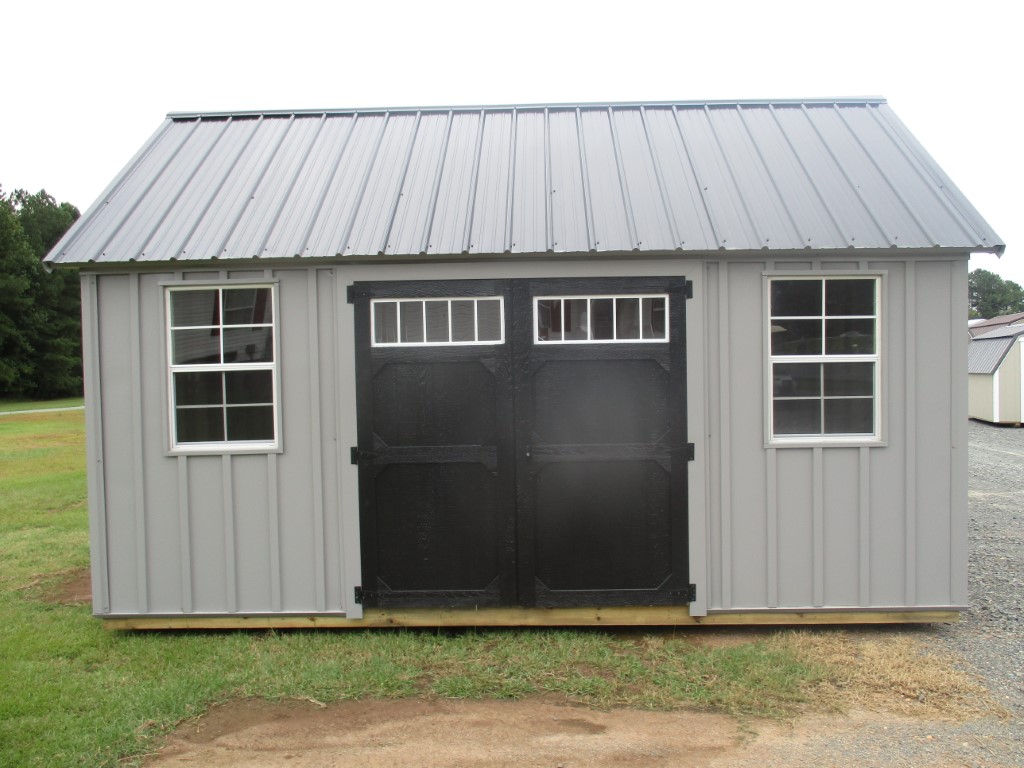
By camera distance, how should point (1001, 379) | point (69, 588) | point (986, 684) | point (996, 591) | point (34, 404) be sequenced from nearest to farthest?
point (986, 684)
point (996, 591)
point (69, 588)
point (1001, 379)
point (34, 404)

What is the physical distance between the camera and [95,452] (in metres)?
5.60

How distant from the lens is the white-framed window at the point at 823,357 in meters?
5.53

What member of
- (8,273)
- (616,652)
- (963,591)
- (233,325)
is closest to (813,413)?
(963,591)

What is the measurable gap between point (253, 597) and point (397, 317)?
2.31m

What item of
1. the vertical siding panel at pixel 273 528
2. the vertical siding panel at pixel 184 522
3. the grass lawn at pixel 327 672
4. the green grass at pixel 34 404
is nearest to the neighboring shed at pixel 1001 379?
the grass lawn at pixel 327 672

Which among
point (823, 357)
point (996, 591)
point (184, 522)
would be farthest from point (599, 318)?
point (996, 591)

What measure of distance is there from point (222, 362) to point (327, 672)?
234 cm

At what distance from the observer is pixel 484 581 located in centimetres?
551

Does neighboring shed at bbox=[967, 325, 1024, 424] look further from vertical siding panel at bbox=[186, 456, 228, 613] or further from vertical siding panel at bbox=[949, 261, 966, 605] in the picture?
vertical siding panel at bbox=[186, 456, 228, 613]

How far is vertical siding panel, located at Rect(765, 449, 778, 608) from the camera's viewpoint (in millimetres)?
5496

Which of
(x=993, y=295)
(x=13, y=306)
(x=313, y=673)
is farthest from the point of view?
(x=993, y=295)

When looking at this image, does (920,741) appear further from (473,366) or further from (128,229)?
(128,229)

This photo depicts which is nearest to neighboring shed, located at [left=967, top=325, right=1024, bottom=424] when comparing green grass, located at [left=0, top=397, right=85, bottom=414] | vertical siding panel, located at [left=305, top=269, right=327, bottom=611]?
vertical siding panel, located at [left=305, top=269, right=327, bottom=611]

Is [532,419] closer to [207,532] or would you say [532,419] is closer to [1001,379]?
[207,532]
